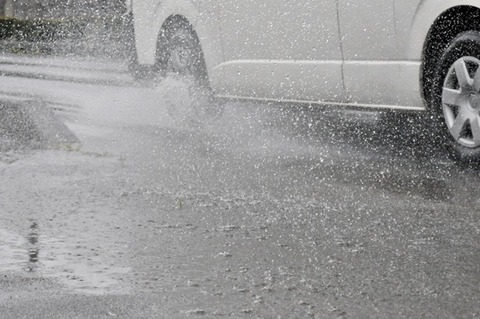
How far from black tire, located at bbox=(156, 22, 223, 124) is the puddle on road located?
13.7ft

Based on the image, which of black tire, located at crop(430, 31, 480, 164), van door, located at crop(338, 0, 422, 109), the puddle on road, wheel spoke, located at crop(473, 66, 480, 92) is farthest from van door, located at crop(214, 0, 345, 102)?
the puddle on road

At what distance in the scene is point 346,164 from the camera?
23.5 feet

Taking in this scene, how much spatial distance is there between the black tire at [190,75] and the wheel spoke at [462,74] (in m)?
2.72

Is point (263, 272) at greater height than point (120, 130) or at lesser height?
greater

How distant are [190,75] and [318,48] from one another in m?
1.96

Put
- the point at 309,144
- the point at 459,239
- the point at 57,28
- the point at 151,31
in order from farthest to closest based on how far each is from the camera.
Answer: the point at 57,28 < the point at 151,31 < the point at 309,144 < the point at 459,239

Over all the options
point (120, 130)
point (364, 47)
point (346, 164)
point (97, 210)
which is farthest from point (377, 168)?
point (120, 130)

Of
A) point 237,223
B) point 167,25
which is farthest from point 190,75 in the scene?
point 237,223

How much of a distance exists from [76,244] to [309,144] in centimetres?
352

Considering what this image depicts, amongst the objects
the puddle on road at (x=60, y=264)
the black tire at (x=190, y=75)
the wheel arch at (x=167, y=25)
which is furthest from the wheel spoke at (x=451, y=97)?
the puddle on road at (x=60, y=264)

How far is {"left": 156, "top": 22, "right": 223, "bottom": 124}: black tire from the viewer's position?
904 centimetres

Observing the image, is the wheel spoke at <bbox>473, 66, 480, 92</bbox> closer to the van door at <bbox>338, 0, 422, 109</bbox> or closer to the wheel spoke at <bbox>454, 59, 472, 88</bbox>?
the wheel spoke at <bbox>454, 59, 472, 88</bbox>

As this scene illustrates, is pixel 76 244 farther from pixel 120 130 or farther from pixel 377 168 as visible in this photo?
pixel 120 130

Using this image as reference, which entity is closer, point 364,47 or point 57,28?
point 364,47
